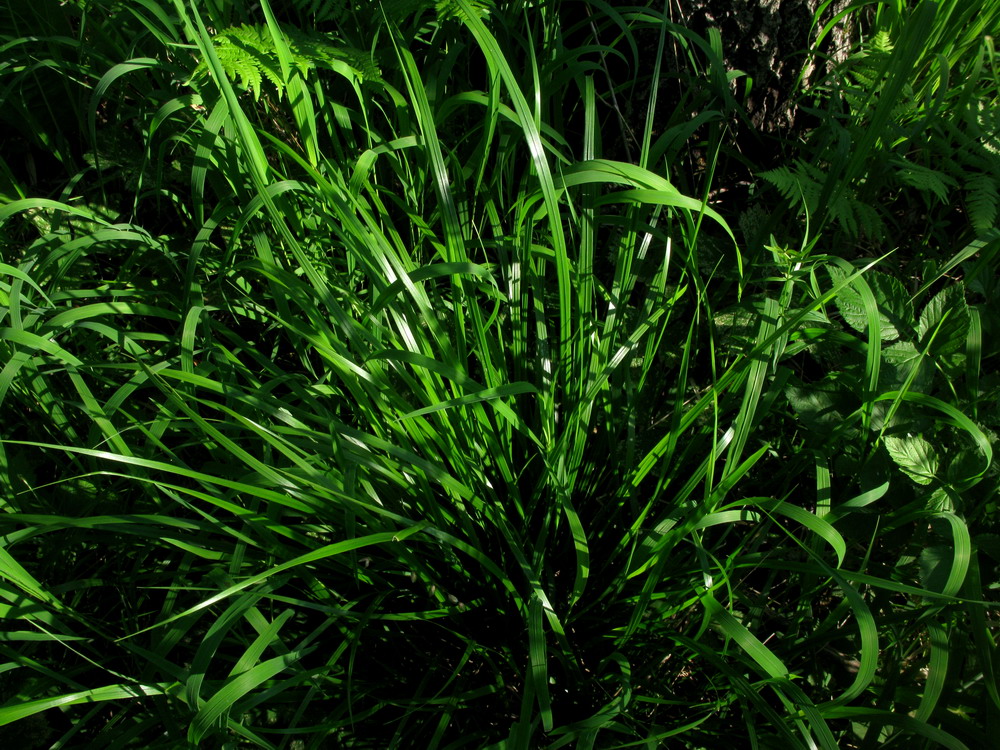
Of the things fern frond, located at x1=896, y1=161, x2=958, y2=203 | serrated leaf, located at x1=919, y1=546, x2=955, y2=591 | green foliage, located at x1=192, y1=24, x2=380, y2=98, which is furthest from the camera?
fern frond, located at x1=896, y1=161, x2=958, y2=203

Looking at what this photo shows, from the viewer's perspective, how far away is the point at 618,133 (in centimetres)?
147

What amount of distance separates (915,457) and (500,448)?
50 centimetres

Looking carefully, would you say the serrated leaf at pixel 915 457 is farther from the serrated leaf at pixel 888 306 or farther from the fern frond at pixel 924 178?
the fern frond at pixel 924 178

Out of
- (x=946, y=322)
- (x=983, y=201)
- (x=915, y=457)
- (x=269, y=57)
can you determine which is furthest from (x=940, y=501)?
(x=269, y=57)

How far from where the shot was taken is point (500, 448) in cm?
92

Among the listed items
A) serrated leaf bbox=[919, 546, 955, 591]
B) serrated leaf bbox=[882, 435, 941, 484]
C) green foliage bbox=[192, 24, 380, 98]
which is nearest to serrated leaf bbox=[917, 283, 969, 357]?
serrated leaf bbox=[882, 435, 941, 484]

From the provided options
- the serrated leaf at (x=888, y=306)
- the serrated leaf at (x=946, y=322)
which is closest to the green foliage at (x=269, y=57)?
the serrated leaf at (x=888, y=306)

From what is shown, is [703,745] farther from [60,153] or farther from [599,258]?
[60,153]

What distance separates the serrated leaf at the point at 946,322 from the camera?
920 mm

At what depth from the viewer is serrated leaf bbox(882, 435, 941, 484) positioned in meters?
0.85

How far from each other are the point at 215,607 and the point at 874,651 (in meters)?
0.84

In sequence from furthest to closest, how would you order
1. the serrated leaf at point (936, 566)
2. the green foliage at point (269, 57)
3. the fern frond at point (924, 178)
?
the fern frond at point (924, 178) < the green foliage at point (269, 57) < the serrated leaf at point (936, 566)

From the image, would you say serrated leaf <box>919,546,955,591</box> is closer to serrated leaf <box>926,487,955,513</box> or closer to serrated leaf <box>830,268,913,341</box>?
serrated leaf <box>926,487,955,513</box>

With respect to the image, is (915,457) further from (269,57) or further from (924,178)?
(269,57)
